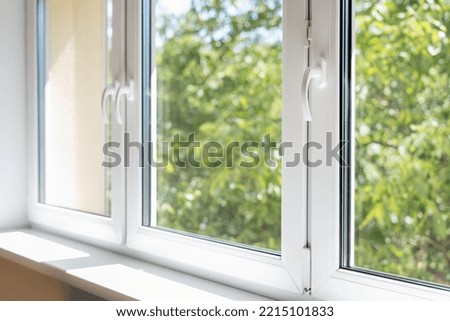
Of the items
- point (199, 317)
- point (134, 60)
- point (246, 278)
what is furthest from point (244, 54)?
point (199, 317)

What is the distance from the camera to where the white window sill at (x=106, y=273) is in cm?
117

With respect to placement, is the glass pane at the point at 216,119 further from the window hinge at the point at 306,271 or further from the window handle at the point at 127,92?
the window hinge at the point at 306,271

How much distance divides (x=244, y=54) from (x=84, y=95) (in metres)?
0.57

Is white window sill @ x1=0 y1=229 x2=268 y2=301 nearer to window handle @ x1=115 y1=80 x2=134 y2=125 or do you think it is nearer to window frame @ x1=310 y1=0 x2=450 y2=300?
window frame @ x1=310 y1=0 x2=450 y2=300

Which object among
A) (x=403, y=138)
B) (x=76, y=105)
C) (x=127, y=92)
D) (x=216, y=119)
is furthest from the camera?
(x=76, y=105)

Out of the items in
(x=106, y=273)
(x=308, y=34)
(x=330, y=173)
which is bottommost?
(x=106, y=273)

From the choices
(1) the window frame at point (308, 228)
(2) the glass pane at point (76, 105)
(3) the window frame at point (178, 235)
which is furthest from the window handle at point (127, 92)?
(1) the window frame at point (308, 228)

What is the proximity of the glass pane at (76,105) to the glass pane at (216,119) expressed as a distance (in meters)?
0.22

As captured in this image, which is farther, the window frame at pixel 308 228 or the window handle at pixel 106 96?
the window handle at pixel 106 96

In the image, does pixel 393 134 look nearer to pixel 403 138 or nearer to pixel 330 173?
pixel 403 138

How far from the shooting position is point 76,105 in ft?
5.81

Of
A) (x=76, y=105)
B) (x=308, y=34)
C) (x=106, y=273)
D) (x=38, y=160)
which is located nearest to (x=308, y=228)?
(x=308, y=34)

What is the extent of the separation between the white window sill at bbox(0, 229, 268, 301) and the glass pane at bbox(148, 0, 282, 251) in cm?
15

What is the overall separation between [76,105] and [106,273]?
659mm
